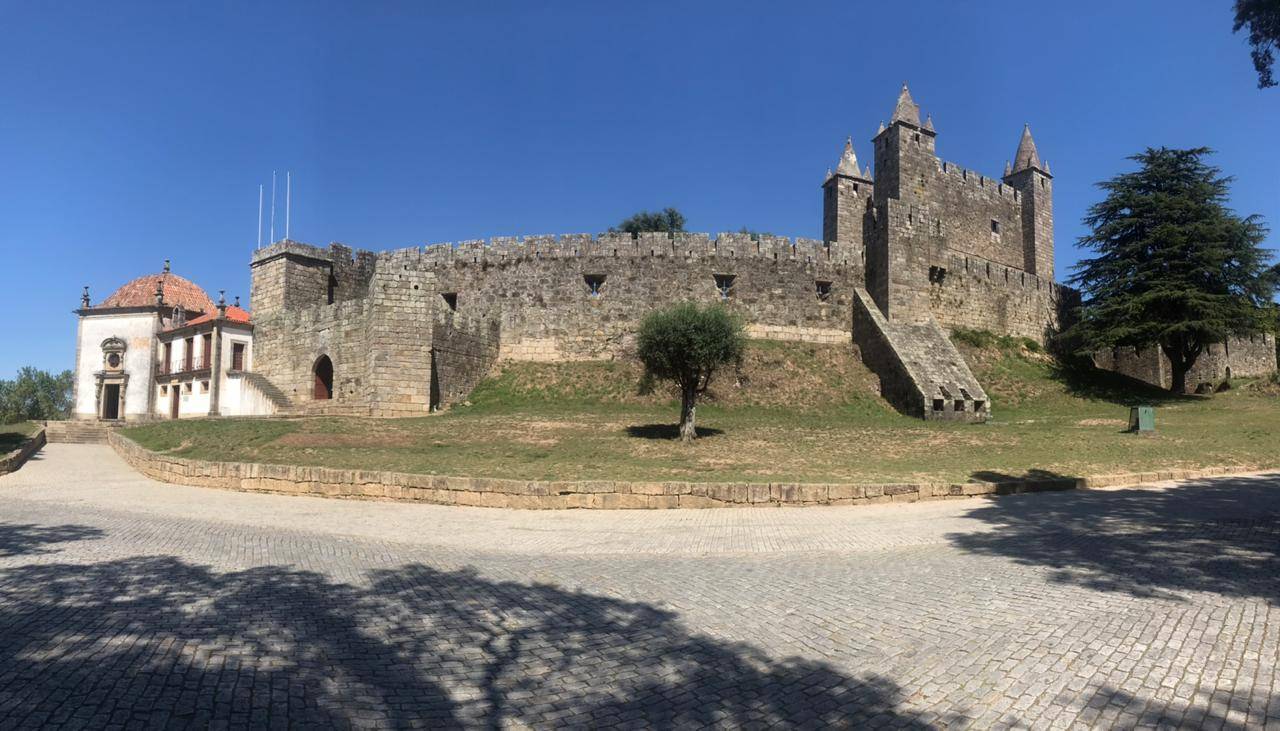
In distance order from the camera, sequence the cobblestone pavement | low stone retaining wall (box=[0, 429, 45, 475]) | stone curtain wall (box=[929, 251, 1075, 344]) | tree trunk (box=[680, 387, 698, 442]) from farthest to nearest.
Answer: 1. stone curtain wall (box=[929, 251, 1075, 344])
2. tree trunk (box=[680, 387, 698, 442])
3. low stone retaining wall (box=[0, 429, 45, 475])
4. the cobblestone pavement

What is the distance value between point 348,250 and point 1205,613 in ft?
112

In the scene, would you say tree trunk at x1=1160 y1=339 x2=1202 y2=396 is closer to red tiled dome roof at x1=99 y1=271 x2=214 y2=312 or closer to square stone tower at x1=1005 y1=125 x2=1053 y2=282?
square stone tower at x1=1005 y1=125 x2=1053 y2=282

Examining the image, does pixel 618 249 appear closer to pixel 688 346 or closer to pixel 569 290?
pixel 569 290

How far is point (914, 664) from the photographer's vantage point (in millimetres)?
4363

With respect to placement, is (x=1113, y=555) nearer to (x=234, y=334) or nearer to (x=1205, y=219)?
(x=1205, y=219)

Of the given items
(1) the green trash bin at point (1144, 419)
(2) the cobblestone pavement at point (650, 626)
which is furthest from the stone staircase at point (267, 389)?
(1) the green trash bin at point (1144, 419)

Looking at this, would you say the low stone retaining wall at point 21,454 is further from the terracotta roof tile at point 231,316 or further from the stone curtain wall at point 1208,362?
the stone curtain wall at point 1208,362

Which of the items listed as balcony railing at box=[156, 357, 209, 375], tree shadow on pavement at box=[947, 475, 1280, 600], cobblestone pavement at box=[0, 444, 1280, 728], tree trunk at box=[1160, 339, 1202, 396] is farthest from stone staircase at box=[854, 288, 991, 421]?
balcony railing at box=[156, 357, 209, 375]

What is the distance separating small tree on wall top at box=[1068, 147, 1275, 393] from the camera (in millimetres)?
29375

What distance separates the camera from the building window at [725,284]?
30031mm

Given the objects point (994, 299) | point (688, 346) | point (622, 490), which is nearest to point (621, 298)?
point (688, 346)

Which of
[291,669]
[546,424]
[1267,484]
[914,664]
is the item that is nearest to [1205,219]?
[1267,484]

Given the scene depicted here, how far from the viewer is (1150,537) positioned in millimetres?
8039

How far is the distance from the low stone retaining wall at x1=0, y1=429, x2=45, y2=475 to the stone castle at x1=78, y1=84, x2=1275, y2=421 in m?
6.93
